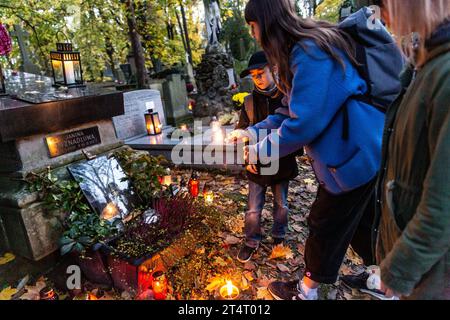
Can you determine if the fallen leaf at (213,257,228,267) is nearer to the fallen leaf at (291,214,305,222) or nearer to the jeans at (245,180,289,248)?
the jeans at (245,180,289,248)

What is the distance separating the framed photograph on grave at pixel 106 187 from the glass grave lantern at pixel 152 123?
11.4 ft

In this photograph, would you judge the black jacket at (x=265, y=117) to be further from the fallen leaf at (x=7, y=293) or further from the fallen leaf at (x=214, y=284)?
the fallen leaf at (x=7, y=293)

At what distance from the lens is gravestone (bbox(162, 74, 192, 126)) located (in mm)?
9766

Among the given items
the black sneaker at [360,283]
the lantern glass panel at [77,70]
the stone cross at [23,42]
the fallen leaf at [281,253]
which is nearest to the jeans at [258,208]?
the fallen leaf at [281,253]

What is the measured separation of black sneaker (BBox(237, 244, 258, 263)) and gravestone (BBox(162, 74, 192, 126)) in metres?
7.28

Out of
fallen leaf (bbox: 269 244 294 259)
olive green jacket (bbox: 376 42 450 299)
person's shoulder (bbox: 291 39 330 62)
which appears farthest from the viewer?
fallen leaf (bbox: 269 244 294 259)

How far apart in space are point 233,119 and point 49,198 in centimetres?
512

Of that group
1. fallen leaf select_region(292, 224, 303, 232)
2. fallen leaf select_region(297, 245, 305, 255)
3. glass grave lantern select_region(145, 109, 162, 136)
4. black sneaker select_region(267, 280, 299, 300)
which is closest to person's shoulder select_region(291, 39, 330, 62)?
black sneaker select_region(267, 280, 299, 300)

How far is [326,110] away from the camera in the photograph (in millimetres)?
1645

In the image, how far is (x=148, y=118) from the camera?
7043 millimetres

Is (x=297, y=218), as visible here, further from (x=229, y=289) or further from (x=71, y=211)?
(x=71, y=211)

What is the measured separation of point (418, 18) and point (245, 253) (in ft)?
8.34

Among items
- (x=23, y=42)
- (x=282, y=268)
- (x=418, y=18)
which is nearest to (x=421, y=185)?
(x=418, y=18)

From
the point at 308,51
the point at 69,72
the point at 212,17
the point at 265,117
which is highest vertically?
the point at 212,17
